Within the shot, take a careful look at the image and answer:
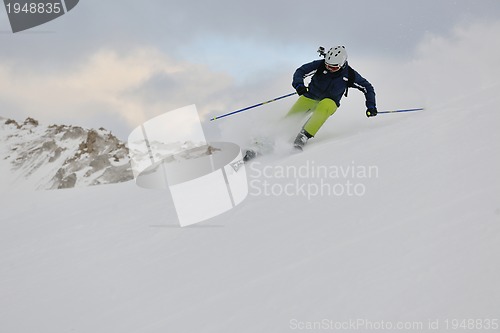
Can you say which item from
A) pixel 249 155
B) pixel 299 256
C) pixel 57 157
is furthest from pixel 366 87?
pixel 57 157

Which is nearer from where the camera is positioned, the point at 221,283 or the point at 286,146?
the point at 221,283

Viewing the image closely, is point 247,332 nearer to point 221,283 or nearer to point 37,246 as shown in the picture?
point 221,283

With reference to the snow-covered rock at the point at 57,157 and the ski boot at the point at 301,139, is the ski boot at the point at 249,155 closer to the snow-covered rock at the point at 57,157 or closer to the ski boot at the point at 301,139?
the ski boot at the point at 301,139

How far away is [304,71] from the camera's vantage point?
6.64 m

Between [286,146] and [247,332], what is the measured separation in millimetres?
3850

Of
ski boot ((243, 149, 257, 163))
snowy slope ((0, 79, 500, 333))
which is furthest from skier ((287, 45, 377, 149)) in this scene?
snowy slope ((0, 79, 500, 333))

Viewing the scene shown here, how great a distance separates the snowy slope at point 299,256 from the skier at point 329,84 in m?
1.67

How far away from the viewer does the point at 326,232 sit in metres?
3.06

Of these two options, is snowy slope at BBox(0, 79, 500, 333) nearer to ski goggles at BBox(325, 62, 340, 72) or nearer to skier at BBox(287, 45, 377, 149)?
skier at BBox(287, 45, 377, 149)

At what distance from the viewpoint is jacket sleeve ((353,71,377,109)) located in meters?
6.45

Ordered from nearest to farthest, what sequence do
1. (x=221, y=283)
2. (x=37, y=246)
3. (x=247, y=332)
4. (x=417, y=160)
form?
1. (x=247, y=332)
2. (x=221, y=283)
3. (x=417, y=160)
4. (x=37, y=246)

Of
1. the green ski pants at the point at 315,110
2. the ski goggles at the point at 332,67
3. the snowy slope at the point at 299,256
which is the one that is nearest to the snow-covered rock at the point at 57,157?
the green ski pants at the point at 315,110

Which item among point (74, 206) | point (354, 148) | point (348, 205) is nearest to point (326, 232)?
point (348, 205)

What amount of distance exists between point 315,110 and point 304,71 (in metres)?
0.81
